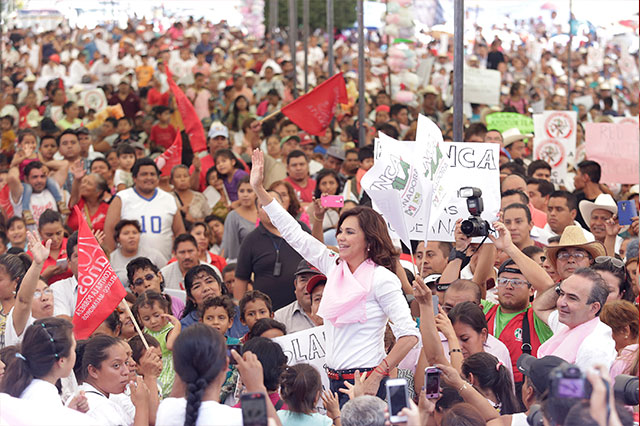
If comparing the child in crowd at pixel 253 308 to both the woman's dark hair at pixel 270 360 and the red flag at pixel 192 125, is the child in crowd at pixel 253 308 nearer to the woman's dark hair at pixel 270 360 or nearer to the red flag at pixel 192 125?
the woman's dark hair at pixel 270 360

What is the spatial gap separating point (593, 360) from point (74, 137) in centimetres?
762

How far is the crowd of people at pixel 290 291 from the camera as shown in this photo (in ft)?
15.4

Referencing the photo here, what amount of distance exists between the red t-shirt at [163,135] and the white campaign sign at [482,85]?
4005mm

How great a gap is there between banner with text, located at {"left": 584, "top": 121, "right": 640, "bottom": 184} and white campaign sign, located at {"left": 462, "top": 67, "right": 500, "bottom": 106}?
4057 millimetres

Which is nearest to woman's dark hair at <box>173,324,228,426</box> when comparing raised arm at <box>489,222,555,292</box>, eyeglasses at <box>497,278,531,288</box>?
raised arm at <box>489,222,555,292</box>

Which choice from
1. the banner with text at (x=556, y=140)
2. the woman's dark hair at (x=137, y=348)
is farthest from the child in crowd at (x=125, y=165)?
the woman's dark hair at (x=137, y=348)

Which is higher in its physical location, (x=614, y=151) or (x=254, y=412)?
(x=254, y=412)

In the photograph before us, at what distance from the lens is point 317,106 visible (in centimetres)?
1228

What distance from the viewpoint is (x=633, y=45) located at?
31141 mm

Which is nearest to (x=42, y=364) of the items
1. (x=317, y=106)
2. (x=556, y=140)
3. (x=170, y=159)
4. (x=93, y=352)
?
(x=93, y=352)

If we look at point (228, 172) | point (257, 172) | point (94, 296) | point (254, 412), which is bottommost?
point (228, 172)

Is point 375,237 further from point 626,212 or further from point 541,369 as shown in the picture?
point 626,212

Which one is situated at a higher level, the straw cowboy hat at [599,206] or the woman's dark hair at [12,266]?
the woman's dark hair at [12,266]

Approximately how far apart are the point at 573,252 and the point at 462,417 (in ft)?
8.22
